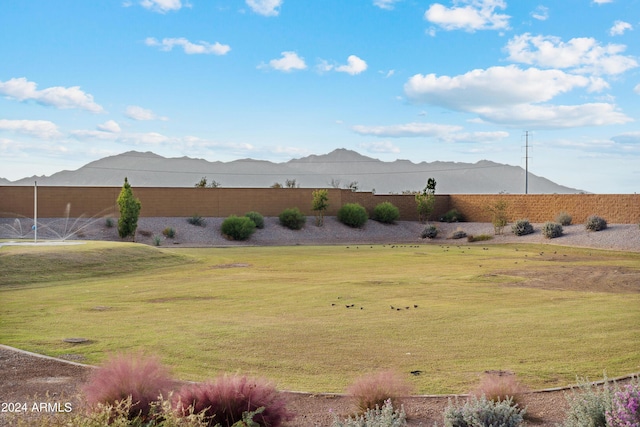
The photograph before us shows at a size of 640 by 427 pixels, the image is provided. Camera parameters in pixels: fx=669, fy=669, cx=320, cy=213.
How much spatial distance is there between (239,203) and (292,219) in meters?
4.90

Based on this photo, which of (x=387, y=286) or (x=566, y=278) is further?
(x=566, y=278)

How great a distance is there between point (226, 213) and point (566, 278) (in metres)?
35.1

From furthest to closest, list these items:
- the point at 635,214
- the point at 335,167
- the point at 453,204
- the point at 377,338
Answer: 1. the point at 335,167
2. the point at 453,204
3. the point at 635,214
4. the point at 377,338

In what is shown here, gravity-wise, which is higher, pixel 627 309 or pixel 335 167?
pixel 335 167

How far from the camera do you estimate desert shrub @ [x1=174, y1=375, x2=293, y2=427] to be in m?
6.35

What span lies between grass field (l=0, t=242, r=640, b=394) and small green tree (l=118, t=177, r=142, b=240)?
1510 cm

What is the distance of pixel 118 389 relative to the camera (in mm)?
6441

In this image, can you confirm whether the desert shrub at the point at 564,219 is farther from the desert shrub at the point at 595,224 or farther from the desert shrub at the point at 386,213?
the desert shrub at the point at 386,213

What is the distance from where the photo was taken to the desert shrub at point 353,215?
54.9 metres

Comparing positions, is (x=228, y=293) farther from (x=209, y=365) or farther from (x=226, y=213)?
(x=226, y=213)

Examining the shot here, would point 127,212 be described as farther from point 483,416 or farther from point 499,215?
point 483,416

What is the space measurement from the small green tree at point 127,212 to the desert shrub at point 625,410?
38472 millimetres

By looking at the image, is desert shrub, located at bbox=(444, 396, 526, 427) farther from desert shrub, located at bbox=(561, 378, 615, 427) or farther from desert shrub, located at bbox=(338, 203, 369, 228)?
desert shrub, located at bbox=(338, 203, 369, 228)

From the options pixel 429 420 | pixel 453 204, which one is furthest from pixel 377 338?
pixel 453 204
